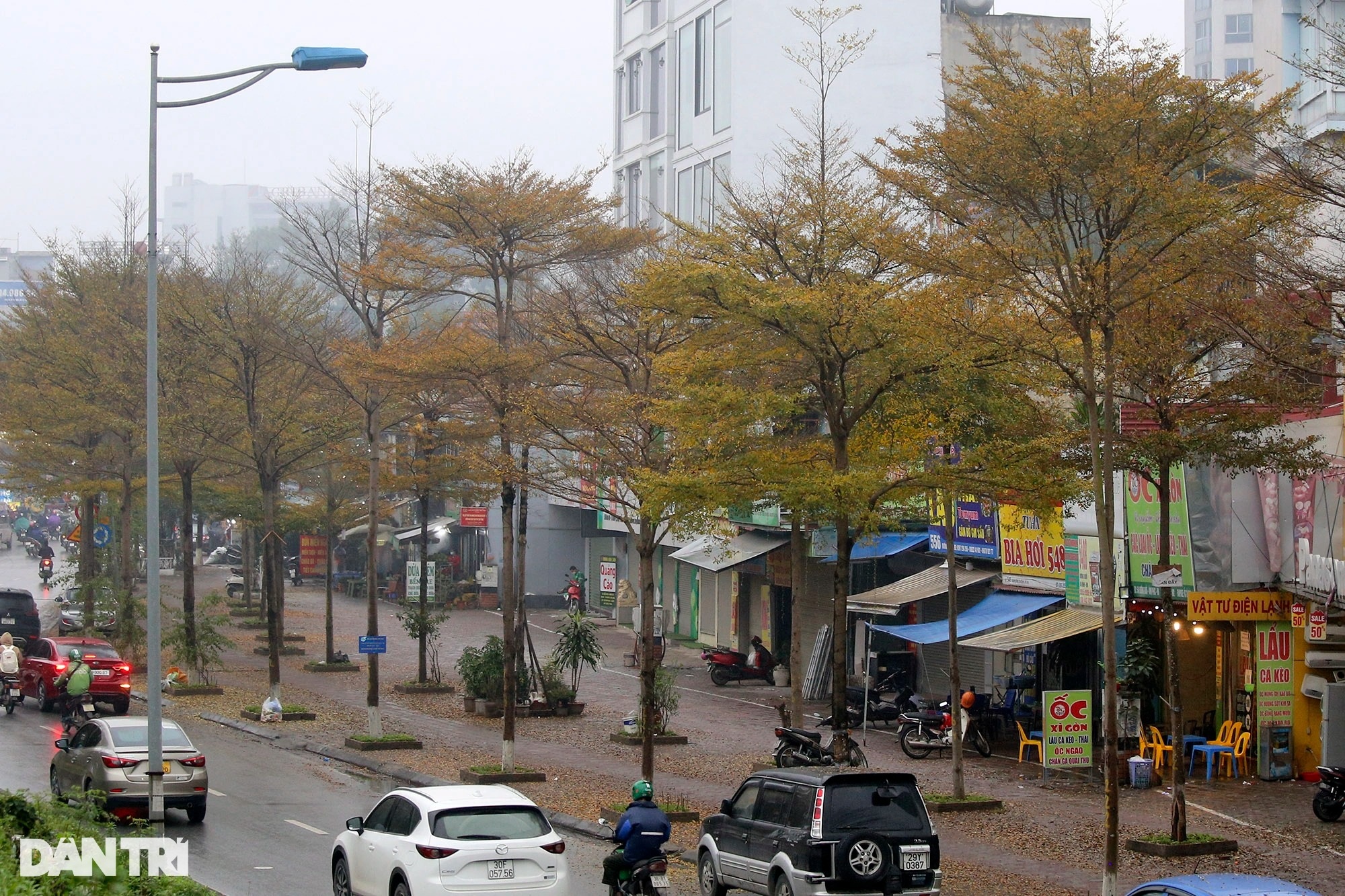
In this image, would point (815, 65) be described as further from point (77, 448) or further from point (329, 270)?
point (77, 448)

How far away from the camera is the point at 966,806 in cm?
2122

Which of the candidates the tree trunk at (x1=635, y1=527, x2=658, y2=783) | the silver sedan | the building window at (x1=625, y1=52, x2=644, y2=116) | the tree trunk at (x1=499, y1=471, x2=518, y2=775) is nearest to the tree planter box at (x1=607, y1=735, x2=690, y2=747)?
the tree trunk at (x1=499, y1=471, x2=518, y2=775)

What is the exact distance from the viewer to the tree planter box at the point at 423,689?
121ft

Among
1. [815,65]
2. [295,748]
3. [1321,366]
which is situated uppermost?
[815,65]

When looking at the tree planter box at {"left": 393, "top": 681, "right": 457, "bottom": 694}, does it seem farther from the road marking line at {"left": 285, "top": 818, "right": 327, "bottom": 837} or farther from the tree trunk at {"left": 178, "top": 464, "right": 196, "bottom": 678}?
the road marking line at {"left": 285, "top": 818, "right": 327, "bottom": 837}

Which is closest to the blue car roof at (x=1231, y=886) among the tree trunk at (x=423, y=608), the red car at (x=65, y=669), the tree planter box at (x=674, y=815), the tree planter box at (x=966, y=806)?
the tree planter box at (x=966, y=806)

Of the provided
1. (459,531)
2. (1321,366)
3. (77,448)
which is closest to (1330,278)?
(1321,366)

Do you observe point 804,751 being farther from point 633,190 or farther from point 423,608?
point 633,190

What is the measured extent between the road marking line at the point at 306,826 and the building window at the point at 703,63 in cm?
3099

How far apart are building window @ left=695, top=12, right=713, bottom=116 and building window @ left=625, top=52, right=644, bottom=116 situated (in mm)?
4467

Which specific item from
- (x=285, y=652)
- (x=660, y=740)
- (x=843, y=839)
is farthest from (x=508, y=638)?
(x=285, y=652)

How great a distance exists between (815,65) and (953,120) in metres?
28.4

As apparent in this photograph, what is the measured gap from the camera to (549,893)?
524 inches

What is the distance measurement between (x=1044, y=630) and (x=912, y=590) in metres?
5.72
